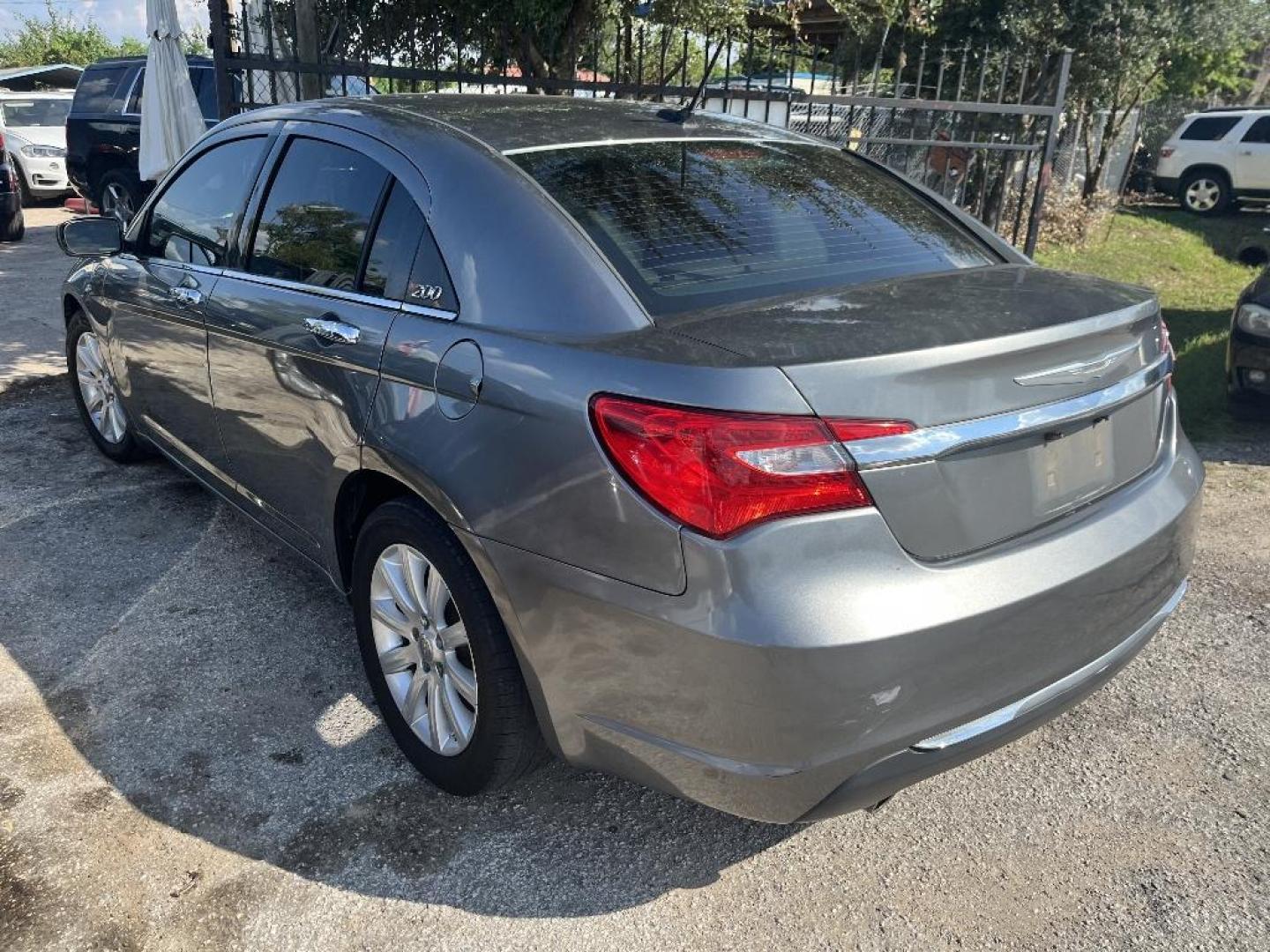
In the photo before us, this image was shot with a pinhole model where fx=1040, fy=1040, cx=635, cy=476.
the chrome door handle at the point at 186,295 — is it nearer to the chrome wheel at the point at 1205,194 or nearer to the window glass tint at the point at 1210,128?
the chrome wheel at the point at 1205,194

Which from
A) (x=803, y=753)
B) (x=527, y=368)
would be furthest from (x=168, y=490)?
(x=803, y=753)

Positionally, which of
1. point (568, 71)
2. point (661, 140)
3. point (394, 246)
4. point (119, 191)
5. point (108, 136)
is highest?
point (568, 71)

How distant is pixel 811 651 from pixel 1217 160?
19.1 meters

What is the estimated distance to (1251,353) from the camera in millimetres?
5582

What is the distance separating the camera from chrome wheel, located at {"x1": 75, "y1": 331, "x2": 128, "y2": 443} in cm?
481

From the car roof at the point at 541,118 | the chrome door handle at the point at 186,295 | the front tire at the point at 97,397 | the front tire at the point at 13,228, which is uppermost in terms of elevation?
the car roof at the point at 541,118

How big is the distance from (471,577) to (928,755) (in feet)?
3.47

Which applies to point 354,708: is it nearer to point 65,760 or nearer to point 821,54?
point 65,760

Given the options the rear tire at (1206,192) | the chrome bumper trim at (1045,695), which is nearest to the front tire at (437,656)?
the chrome bumper trim at (1045,695)

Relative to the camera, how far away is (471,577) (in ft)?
7.82

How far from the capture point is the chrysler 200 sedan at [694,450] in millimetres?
1922

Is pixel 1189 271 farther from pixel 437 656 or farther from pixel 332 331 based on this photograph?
pixel 437 656

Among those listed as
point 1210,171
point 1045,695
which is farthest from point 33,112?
point 1210,171

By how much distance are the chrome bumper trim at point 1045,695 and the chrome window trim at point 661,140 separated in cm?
175
